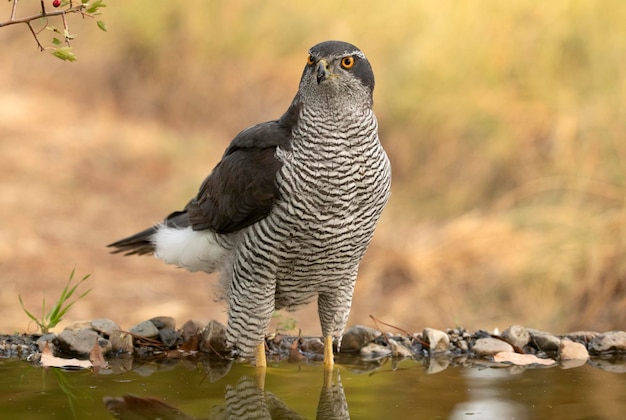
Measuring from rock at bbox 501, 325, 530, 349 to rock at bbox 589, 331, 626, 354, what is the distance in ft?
1.01

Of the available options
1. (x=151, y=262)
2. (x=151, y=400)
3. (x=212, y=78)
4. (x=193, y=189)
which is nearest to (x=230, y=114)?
(x=212, y=78)

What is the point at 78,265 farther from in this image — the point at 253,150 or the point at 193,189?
the point at 253,150

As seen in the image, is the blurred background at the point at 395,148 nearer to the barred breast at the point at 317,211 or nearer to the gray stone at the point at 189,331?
the gray stone at the point at 189,331

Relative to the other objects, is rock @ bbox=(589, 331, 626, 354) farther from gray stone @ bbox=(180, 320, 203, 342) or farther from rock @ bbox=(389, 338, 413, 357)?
gray stone @ bbox=(180, 320, 203, 342)

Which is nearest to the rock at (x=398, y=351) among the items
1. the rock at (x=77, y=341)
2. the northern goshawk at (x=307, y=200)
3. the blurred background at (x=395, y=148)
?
the northern goshawk at (x=307, y=200)

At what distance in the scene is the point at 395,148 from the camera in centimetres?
879

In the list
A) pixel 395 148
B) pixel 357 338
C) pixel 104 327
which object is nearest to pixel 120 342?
pixel 104 327

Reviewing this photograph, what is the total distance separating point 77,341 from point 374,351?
1381 millimetres

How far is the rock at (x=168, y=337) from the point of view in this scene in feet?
15.1

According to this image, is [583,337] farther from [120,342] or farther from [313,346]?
[120,342]

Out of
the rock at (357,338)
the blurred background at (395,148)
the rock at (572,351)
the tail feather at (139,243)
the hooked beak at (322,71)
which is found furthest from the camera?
the blurred background at (395,148)

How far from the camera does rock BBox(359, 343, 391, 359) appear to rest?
4.58 m

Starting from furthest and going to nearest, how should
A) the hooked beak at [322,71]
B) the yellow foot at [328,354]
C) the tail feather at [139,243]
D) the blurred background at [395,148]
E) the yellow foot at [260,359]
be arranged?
the blurred background at [395,148], the tail feather at [139,243], the yellow foot at [328,354], the yellow foot at [260,359], the hooked beak at [322,71]

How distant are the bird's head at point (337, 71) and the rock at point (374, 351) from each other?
1.25m
